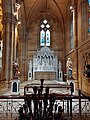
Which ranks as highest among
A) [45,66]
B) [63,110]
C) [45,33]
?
[45,33]

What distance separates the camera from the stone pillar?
13.5m

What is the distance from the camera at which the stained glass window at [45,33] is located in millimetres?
26125

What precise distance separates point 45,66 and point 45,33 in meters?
5.27

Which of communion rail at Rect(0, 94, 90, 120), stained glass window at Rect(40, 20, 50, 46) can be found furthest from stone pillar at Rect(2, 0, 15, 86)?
stained glass window at Rect(40, 20, 50, 46)

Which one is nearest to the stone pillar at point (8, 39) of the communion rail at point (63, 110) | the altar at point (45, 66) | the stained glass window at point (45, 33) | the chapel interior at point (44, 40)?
the chapel interior at point (44, 40)

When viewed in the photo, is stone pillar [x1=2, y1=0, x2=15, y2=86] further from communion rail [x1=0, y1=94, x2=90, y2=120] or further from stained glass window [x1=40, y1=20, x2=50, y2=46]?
stained glass window [x1=40, y1=20, x2=50, y2=46]

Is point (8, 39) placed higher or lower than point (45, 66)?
higher

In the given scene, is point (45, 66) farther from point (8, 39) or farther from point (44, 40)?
point (8, 39)

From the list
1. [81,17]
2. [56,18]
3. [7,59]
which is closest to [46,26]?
[56,18]

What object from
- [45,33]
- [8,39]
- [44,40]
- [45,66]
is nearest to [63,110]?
[8,39]

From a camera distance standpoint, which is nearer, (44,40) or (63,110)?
(63,110)

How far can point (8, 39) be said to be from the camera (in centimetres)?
1374

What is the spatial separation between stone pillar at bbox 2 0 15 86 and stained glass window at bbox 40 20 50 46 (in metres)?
12.1

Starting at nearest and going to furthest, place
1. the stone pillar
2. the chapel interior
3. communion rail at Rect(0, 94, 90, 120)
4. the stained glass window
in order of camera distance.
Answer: communion rail at Rect(0, 94, 90, 120) → the stone pillar → the chapel interior → the stained glass window
